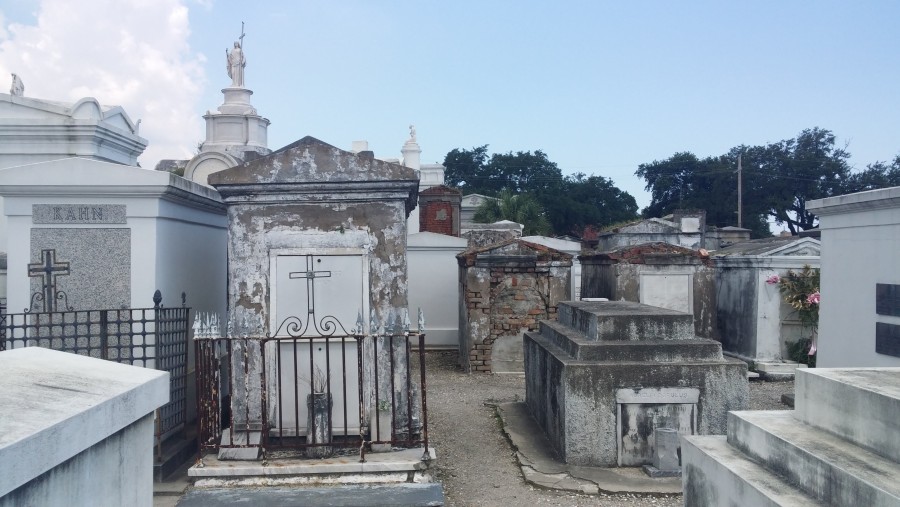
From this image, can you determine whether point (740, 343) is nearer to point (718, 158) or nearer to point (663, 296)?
point (663, 296)

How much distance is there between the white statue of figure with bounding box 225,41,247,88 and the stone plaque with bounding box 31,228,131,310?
33.4 ft

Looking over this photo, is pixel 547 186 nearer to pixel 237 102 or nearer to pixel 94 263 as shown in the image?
pixel 237 102

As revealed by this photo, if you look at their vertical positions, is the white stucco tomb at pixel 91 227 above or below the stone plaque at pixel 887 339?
above

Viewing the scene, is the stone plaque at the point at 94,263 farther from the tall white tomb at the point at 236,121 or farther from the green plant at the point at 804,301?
the green plant at the point at 804,301

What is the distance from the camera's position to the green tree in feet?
83.6

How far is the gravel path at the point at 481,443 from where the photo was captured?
591 centimetres

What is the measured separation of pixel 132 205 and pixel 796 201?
45.5 metres

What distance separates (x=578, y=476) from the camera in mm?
6273

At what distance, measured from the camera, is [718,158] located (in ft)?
160

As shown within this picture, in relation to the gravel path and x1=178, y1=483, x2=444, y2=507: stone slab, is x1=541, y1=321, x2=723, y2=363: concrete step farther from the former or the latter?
x1=178, y1=483, x2=444, y2=507: stone slab

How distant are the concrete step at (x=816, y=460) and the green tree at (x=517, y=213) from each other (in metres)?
20.5

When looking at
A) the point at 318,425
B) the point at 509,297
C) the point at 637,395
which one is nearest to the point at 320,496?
the point at 318,425

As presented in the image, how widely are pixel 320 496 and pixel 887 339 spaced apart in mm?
6148

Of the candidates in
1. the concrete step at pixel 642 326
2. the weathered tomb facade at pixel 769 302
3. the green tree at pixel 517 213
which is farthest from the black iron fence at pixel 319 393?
the green tree at pixel 517 213
